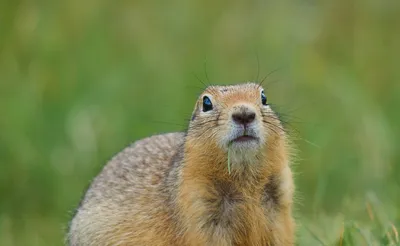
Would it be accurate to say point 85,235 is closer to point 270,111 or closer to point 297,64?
point 270,111

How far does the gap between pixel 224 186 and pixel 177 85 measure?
441 centimetres

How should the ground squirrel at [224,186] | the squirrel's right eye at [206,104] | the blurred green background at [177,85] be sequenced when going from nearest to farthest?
the ground squirrel at [224,186]
the squirrel's right eye at [206,104]
the blurred green background at [177,85]

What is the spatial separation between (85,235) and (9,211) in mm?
2476

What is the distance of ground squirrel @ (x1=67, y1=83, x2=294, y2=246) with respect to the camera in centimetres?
677

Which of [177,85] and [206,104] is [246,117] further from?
[177,85]

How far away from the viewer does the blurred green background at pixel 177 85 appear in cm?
995

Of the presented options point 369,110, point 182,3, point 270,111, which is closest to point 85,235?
point 270,111

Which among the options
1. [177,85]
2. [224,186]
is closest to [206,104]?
[224,186]

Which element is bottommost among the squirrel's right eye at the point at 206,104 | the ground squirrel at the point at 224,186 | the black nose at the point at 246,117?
the ground squirrel at the point at 224,186

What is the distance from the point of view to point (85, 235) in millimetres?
7594

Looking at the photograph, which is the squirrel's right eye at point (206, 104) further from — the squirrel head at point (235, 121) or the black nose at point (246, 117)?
the black nose at point (246, 117)

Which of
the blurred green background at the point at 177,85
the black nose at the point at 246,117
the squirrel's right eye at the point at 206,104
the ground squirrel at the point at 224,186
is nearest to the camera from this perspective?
the black nose at the point at 246,117

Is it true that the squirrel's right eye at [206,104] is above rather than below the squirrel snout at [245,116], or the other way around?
above

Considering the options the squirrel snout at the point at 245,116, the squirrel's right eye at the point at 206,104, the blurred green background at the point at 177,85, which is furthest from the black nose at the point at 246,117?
the blurred green background at the point at 177,85
